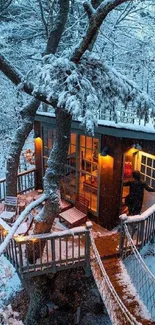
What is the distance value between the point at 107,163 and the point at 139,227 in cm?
216

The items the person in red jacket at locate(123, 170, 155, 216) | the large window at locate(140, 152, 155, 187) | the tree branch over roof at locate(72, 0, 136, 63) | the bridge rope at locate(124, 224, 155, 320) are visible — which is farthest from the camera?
the large window at locate(140, 152, 155, 187)

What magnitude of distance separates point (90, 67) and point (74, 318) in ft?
18.0

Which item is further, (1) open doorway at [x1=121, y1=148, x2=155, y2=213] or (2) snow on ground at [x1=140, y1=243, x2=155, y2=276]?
(1) open doorway at [x1=121, y1=148, x2=155, y2=213]

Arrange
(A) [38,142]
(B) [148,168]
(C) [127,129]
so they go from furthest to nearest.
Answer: (A) [38,142], (B) [148,168], (C) [127,129]

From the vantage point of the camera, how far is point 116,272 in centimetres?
522

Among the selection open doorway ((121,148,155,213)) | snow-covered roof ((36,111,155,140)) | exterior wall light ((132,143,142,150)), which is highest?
snow-covered roof ((36,111,155,140))

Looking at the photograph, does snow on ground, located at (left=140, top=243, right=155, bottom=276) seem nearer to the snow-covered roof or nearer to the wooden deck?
the wooden deck

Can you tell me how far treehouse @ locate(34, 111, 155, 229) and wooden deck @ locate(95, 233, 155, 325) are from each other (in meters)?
1.06

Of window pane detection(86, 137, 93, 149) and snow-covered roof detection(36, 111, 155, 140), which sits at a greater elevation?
snow-covered roof detection(36, 111, 155, 140)

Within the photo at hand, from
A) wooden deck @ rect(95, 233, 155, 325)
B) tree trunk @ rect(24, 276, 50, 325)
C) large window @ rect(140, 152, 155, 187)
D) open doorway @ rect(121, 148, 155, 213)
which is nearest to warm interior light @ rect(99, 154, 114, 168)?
open doorway @ rect(121, 148, 155, 213)

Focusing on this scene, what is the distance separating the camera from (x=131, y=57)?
10.8 meters

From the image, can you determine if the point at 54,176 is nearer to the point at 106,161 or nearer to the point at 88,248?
the point at 88,248

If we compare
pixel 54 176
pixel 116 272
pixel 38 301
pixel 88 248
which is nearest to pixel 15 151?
pixel 54 176

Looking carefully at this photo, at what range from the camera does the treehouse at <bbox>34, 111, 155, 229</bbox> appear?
6.71 meters
